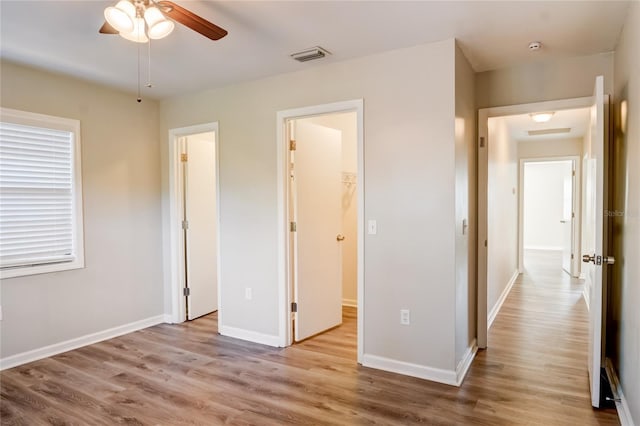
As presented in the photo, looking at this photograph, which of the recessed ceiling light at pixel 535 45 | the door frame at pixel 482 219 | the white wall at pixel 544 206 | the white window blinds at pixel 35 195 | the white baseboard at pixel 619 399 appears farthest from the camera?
the white wall at pixel 544 206

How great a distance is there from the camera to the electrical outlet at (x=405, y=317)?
9.81 ft

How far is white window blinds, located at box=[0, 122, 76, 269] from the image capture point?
3209 millimetres

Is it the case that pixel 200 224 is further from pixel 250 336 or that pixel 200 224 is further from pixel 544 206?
pixel 544 206

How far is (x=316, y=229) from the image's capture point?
3.93 meters

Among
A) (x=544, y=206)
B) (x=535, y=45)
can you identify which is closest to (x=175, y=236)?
(x=535, y=45)

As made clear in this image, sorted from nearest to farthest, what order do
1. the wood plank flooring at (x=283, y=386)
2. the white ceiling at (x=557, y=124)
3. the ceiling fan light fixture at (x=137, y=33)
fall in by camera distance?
1. the ceiling fan light fixture at (x=137, y=33)
2. the wood plank flooring at (x=283, y=386)
3. the white ceiling at (x=557, y=124)

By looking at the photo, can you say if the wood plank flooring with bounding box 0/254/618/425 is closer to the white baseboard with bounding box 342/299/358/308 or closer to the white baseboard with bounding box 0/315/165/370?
the white baseboard with bounding box 0/315/165/370

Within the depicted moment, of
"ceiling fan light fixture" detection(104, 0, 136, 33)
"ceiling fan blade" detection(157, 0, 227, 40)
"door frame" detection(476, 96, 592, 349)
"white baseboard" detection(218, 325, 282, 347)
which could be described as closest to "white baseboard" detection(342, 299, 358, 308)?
"white baseboard" detection(218, 325, 282, 347)

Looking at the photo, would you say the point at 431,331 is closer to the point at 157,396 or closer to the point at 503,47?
the point at 157,396

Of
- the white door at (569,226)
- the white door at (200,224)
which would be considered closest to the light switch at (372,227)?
the white door at (200,224)

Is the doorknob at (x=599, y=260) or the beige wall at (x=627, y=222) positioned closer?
the beige wall at (x=627, y=222)

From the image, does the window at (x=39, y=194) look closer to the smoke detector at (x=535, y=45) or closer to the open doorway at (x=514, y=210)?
the open doorway at (x=514, y=210)

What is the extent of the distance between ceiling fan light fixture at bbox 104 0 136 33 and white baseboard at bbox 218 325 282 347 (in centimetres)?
276

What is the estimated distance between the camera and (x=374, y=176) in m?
3.11
